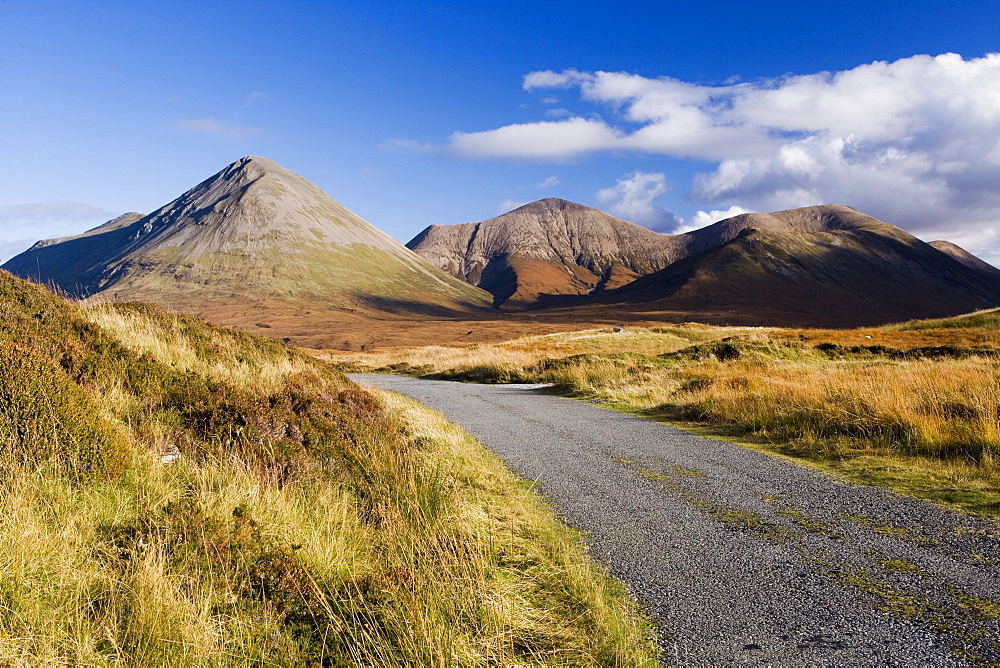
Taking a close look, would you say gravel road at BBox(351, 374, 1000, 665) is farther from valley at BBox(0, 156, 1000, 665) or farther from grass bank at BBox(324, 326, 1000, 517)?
grass bank at BBox(324, 326, 1000, 517)

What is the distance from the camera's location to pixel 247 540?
4230 mm

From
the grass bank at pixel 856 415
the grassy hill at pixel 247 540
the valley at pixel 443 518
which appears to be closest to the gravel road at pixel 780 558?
the valley at pixel 443 518

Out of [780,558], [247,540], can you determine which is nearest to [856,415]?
[780,558]

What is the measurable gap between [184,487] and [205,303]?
168459 mm

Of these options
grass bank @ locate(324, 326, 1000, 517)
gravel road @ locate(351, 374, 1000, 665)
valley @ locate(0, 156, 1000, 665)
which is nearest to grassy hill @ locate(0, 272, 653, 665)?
valley @ locate(0, 156, 1000, 665)

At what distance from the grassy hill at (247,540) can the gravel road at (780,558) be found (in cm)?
47

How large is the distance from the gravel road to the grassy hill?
0.47 m

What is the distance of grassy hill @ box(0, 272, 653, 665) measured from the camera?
3264 mm

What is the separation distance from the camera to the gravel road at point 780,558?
3.56m

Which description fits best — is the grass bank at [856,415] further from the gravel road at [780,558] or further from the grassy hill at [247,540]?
the grassy hill at [247,540]

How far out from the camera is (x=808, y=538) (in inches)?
207

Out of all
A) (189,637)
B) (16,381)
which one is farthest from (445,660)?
(16,381)

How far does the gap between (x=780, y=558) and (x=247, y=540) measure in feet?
14.1

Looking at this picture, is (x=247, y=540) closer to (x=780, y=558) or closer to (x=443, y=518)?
(x=443, y=518)
